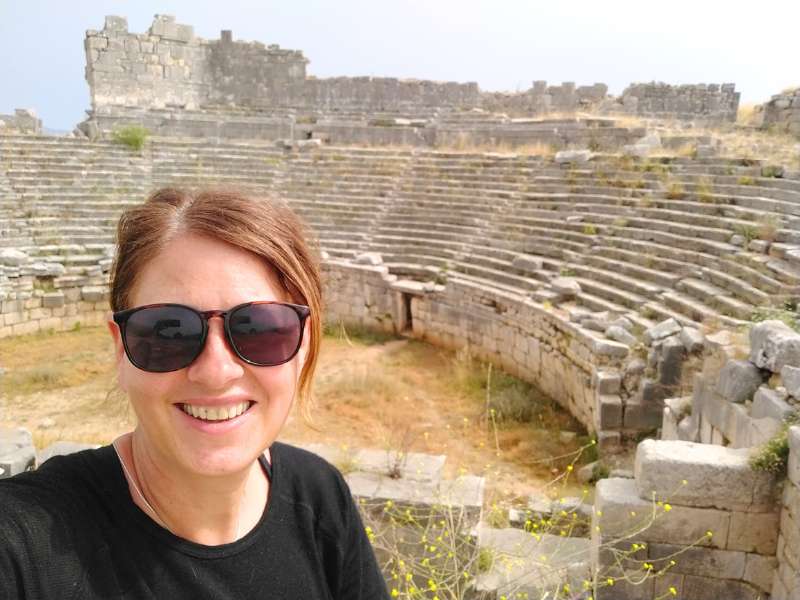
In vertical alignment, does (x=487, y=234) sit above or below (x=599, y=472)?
above

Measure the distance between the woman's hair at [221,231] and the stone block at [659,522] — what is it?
322 cm

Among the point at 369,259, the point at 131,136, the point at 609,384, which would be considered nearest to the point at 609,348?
the point at 609,384

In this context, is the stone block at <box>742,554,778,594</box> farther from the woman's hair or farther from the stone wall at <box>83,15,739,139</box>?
the stone wall at <box>83,15,739,139</box>

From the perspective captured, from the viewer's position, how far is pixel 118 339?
150cm

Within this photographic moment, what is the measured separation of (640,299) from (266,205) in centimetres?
858

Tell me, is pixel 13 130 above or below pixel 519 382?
above

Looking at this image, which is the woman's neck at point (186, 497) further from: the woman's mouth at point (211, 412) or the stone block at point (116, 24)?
the stone block at point (116, 24)

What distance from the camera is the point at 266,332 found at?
1.43 meters

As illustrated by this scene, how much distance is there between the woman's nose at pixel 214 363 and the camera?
1385 millimetres

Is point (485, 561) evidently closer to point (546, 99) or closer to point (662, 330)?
point (662, 330)

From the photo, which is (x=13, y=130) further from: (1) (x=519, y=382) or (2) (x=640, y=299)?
(2) (x=640, y=299)

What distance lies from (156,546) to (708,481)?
3690mm

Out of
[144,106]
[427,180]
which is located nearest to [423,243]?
[427,180]

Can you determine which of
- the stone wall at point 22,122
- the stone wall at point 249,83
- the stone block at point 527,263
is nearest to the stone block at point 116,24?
the stone wall at point 249,83
